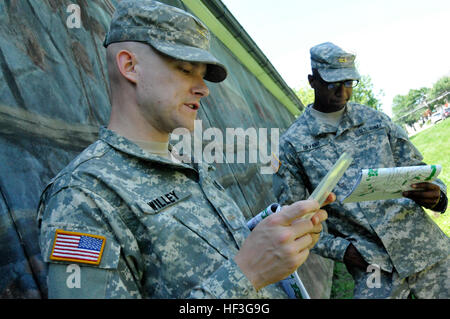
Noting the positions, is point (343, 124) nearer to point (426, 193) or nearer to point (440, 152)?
point (426, 193)

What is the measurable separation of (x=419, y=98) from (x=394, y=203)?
290ft

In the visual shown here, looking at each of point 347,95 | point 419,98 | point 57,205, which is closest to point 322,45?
point 347,95

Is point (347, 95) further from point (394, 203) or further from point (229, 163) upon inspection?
point (229, 163)

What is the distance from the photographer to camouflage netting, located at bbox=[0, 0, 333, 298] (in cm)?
119

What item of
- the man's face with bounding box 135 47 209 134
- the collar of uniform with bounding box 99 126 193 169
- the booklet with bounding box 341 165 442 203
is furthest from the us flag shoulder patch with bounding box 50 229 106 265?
the booklet with bounding box 341 165 442 203

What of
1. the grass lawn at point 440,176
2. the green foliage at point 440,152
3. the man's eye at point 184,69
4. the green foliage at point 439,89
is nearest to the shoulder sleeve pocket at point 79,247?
the man's eye at point 184,69

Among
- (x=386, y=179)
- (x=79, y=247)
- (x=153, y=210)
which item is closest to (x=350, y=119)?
(x=386, y=179)

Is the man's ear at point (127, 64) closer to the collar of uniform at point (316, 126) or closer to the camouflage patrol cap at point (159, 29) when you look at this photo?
the camouflage patrol cap at point (159, 29)

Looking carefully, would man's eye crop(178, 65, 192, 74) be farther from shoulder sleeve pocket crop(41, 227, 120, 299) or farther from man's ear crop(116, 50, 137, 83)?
shoulder sleeve pocket crop(41, 227, 120, 299)

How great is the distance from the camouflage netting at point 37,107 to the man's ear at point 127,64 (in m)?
0.50

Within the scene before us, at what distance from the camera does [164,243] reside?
97 cm

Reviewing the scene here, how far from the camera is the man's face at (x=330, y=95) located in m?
2.41

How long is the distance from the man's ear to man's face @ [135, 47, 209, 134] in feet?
0.06

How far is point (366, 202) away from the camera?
2.20 m
